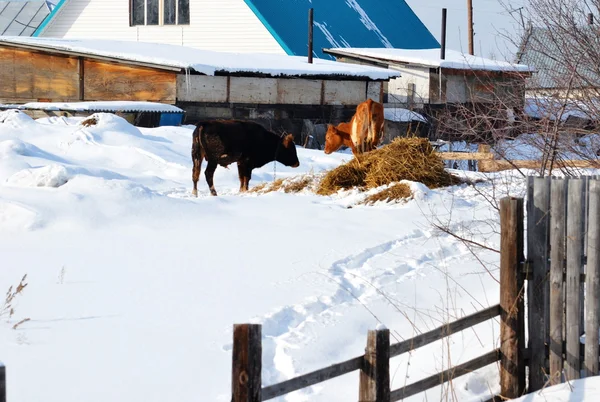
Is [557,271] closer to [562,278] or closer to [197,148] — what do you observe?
[562,278]

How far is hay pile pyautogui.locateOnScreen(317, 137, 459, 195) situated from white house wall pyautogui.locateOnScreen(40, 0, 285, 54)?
22992mm

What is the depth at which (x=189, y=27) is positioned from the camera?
39438 millimetres

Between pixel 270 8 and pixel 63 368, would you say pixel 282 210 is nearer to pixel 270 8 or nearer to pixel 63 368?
pixel 63 368

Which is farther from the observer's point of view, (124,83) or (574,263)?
(124,83)

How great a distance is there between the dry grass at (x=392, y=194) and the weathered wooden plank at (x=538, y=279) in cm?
656

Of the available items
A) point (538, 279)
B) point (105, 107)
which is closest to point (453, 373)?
point (538, 279)

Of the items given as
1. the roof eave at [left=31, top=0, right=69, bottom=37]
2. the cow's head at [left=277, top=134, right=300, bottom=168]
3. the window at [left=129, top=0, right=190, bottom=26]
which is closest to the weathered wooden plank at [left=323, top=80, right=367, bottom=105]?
the window at [left=129, top=0, right=190, bottom=26]

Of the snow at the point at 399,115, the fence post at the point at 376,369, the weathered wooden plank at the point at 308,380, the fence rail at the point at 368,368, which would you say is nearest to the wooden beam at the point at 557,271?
the fence rail at the point at 368,368

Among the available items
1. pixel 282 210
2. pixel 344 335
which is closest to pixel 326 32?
pixel 282 210

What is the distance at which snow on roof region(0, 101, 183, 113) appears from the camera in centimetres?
2433

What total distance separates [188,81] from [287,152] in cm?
1063

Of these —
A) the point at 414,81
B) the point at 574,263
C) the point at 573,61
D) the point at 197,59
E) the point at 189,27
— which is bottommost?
the point at 574,263

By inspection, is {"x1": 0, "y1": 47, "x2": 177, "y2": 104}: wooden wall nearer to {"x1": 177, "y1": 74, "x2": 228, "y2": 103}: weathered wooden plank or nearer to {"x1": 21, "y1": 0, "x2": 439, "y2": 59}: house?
{"x1": 177, "y1": 74, "x2": 228, "y2": 103}: weathered wooden plank

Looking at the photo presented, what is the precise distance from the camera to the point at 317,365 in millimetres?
6770
